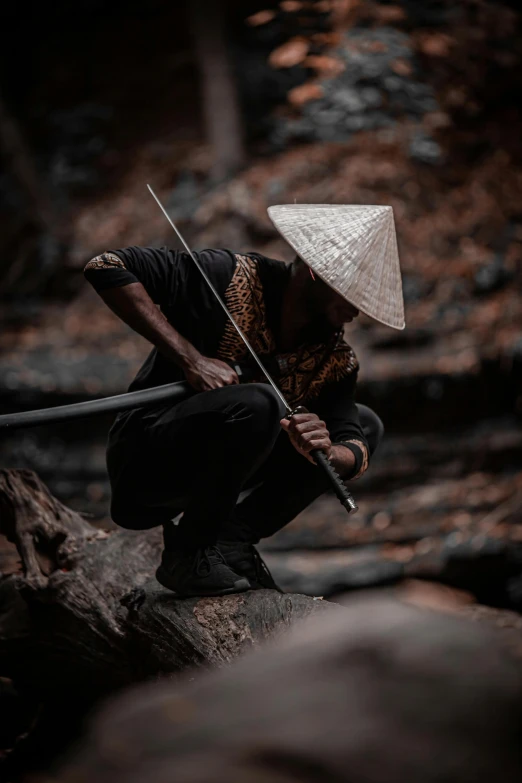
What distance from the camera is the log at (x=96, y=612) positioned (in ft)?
6.18

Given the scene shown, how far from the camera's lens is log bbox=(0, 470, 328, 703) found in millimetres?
1884

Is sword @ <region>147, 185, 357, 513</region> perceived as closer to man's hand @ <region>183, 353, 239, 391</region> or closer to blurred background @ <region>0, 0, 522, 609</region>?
man's hand @ <region>183, 353, 239, 391</region>

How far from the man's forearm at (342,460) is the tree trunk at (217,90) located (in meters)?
5.05

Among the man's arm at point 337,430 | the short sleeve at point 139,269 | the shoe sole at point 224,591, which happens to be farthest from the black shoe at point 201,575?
the short sleeve at point 139,269

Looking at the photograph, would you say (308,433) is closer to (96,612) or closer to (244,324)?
(244,324)

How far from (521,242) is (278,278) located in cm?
457

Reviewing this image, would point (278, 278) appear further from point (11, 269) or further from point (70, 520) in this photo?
point (11, 269)

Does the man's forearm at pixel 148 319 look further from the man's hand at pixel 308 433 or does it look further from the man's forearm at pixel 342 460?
the man's forearm at pixel 342 460

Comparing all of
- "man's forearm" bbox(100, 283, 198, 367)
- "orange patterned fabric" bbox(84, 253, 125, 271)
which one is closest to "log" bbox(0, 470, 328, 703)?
"man's forearm" bbox(100, 283, 198, 367)

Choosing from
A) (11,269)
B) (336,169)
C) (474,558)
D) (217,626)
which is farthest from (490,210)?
(217,626)

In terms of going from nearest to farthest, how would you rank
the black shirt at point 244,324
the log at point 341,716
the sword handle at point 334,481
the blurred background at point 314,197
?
the log at point 341,716 → the sword handle at point 334,481 → the black shirt at point 244,324 → the blurred background at point 314,197

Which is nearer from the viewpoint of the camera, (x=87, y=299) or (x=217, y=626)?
(x=217, y=626)

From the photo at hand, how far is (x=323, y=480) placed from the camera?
7.22 ft

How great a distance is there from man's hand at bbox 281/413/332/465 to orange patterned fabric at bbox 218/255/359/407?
0.26m
